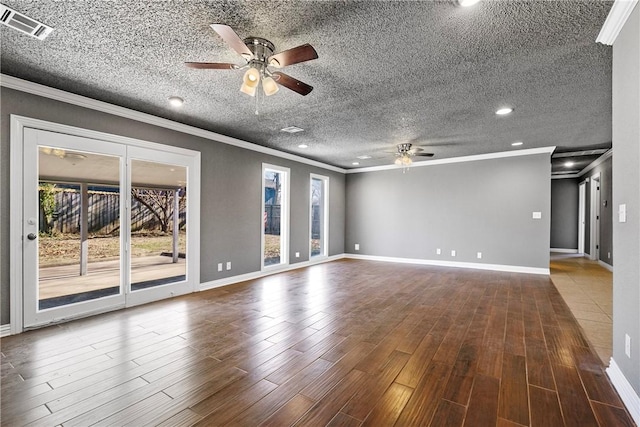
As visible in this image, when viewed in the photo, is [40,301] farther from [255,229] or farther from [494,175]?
[494,175]

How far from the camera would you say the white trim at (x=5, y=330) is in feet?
9.39

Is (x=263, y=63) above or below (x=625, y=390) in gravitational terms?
above

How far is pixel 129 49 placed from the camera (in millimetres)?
2449

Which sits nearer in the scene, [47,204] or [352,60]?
[352,60]

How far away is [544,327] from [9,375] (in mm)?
4838

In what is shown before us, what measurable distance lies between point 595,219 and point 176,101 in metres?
10.2

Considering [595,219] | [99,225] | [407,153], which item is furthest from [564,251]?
[99,225]

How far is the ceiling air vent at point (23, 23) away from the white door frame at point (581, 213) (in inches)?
476

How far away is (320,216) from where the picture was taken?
791 centimetres

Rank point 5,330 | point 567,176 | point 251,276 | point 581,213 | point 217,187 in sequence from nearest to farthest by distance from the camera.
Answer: point 5,330
point 217,187
point 251,276
point 581,213
point 567,176

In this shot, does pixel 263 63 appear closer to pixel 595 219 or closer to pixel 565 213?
pixel 595 219

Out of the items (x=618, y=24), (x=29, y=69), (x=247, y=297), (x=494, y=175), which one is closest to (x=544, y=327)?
(x=618, y=24)

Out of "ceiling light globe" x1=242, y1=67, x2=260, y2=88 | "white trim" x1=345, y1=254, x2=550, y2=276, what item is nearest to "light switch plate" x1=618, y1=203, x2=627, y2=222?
"ceiling light globe" x1=242, y1=67, x2=260, y2=88

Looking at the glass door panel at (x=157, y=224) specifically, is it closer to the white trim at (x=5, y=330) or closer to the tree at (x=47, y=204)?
the tree at (x=47, y=204)
